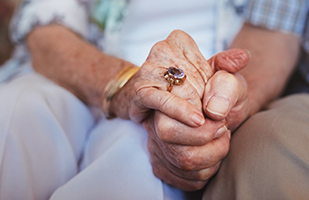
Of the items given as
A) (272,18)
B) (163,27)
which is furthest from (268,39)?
(163,27)

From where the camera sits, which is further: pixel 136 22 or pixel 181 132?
pixel 136 22

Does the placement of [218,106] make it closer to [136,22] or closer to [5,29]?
[136,22]

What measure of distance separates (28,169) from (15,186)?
1.6 inches

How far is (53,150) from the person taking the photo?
58 centimetres

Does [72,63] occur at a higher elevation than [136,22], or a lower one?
lower

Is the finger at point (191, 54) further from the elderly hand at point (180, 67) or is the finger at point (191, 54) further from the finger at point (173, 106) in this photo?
the finger at point (173, 106)

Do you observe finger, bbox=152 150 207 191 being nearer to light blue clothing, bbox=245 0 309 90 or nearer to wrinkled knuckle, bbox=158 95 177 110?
wrinkled knuckle, bbox=158 95 177 110

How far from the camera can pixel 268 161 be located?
1.31 feet

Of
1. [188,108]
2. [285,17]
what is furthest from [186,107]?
[285,17]

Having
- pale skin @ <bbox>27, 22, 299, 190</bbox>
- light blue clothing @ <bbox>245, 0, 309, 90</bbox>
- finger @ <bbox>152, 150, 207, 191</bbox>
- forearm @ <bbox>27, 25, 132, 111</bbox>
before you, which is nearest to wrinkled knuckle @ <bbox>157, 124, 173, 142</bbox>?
pale skin @ <bbox>27, 22, 299, 190</bbox>

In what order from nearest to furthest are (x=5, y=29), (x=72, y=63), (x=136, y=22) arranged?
1. (x=72, y=63)
2. (x=136, y=22)
3. (x=5, y=29)

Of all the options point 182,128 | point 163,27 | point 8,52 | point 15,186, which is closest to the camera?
point 182,128

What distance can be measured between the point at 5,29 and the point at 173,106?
65.6 inches

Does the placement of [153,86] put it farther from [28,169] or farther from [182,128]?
[28,169]
